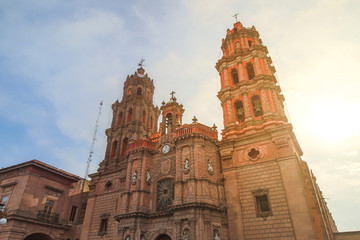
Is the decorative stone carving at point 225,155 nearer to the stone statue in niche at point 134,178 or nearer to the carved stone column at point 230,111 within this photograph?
the carved stone column at point 230,111

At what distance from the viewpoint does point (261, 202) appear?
21.0 meters

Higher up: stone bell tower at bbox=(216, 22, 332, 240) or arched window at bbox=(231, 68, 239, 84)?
arched window at bbox=(231, 68, 239, 84)

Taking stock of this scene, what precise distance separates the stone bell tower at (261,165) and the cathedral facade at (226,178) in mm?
73

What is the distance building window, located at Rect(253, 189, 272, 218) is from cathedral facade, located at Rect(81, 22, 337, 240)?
0.08 metres

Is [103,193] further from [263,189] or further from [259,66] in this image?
[259,66]

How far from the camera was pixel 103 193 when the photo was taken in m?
30.7

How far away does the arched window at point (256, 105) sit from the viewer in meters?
26.4

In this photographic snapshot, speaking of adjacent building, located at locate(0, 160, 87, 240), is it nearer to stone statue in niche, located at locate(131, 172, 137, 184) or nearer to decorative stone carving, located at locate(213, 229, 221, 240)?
stone statue in niche, located at locate(131, 172, 137, 184)

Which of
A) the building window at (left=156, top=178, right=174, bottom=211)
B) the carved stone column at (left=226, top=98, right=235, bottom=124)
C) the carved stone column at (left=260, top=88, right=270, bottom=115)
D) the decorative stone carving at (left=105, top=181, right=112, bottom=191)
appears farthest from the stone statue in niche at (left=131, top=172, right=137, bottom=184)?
the carved stone column at (left=260, top=88, right=270, bottom=115)

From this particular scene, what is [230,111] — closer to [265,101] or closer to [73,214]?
[265,101]

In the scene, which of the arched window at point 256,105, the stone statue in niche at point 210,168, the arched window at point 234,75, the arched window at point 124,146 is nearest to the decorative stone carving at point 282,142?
the arched window at point 256,105

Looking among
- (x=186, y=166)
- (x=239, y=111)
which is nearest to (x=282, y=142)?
(x=239, y=111)

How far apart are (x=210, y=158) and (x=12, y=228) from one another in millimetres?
22111

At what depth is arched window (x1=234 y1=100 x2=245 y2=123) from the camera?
90.6ft
